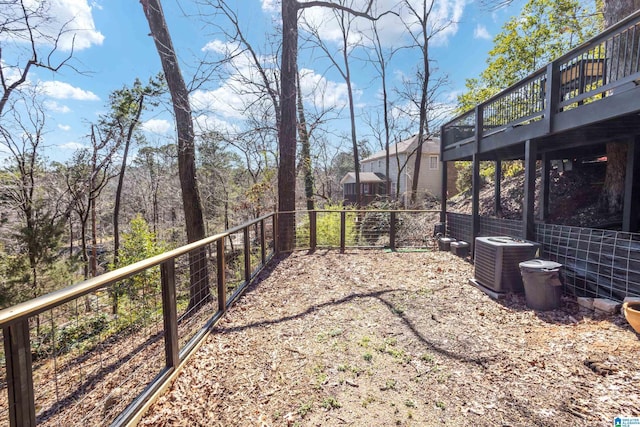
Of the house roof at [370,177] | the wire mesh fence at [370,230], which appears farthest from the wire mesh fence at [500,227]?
the house roof at [370,177]

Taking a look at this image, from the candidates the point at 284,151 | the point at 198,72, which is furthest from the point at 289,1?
the point at 284,151

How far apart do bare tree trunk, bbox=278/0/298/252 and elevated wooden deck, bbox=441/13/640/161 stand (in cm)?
412

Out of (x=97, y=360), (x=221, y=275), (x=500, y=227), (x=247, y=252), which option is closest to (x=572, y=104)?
(x=500, y=227)

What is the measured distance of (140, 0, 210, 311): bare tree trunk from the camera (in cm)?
621

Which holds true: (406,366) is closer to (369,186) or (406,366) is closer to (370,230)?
(370,230)

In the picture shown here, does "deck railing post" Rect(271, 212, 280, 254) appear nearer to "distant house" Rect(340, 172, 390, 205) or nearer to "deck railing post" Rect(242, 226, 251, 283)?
"deck railing post" Rect(242, 226, 251, 283)

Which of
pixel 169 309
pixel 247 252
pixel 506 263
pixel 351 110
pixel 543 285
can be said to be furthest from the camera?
pixel 351 110

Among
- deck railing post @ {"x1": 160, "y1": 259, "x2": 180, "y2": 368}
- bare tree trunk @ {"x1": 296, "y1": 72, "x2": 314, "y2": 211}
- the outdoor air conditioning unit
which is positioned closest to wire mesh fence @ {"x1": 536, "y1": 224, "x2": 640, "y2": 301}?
the outdoor air conditioning unit

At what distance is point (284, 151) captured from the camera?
717 centimetres

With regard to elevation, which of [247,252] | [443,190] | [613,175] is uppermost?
[613,175]

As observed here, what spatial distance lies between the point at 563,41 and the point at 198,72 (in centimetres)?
1220

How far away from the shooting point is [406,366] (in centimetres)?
247

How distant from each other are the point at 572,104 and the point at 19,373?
22.6 feet

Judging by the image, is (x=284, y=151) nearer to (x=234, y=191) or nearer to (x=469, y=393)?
(x=469, y=393)
